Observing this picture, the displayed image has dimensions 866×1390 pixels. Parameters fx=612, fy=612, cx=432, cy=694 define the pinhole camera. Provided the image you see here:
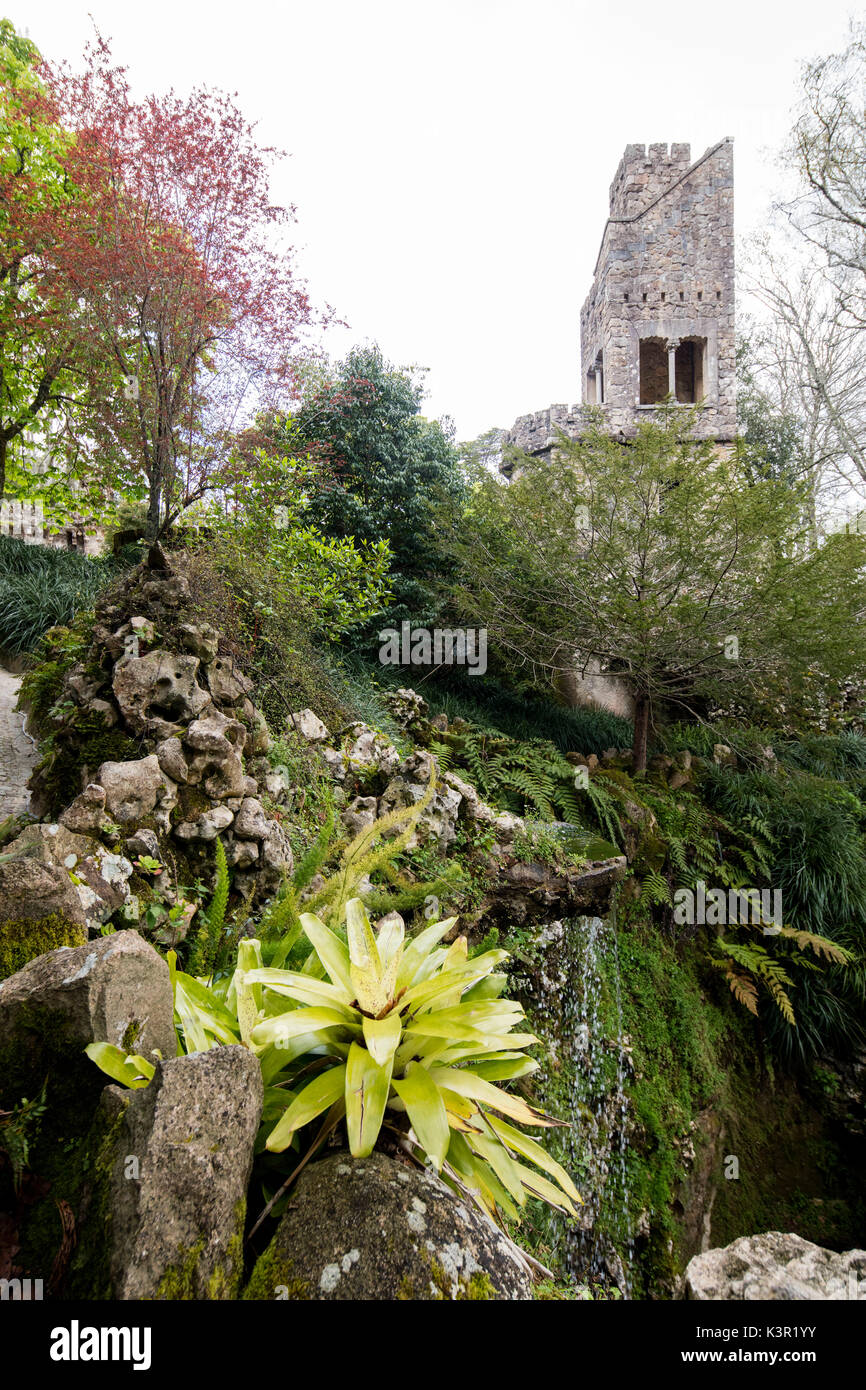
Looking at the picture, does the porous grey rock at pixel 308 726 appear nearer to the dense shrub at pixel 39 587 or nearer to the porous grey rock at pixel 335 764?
the porous grey rock at pixel 335 764

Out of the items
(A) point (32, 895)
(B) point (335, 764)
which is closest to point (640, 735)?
(B) point (335, 764)

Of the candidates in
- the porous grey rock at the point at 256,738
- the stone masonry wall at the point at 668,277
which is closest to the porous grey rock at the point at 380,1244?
the porous grey rock at the point at 256,738

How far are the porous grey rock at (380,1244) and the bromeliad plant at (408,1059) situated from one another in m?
0.07

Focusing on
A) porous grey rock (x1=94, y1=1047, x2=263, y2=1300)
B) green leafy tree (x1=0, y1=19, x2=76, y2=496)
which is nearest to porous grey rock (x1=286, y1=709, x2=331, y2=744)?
porous grey rock (x1=94, y1=1047, x2=263, y2=1300)

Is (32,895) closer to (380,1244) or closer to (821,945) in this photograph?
(380,1244)

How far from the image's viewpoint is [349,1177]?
1201 mm

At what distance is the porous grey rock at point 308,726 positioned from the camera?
13.3 feet

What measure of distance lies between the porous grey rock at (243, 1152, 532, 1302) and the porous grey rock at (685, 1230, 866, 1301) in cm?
101

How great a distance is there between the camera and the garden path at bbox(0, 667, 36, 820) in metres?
3.20

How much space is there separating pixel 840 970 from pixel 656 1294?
3.25 metres

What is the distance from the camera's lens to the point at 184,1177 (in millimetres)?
1042

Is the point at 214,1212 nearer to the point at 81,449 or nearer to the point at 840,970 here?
the point at 840,970

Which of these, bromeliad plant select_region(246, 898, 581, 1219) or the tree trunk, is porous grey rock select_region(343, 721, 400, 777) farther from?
the tree trunk
